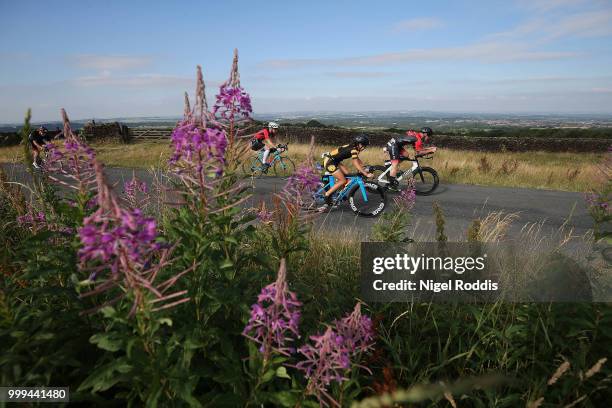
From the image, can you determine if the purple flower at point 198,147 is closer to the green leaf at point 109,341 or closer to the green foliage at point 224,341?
the green foliage at point 224,341

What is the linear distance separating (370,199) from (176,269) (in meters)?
8.26

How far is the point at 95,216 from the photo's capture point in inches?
51.4

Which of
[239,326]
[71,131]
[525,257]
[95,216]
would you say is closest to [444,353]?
[239,326]

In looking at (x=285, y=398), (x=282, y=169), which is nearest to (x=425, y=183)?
(x=282, y=169)

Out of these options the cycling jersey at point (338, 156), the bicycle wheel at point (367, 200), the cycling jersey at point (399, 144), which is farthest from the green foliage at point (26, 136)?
the cycling jersey at point (399, 144)

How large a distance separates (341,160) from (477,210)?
402 cm

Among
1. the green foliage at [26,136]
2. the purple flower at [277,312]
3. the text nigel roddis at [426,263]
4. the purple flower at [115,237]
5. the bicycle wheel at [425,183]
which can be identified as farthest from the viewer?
the bicycle wheel at [425,183]

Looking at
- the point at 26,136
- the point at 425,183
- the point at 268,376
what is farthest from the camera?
the point at 425,183

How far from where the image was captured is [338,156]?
8.56 metres

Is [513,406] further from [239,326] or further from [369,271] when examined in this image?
[239,326]

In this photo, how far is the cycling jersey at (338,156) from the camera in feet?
27.6

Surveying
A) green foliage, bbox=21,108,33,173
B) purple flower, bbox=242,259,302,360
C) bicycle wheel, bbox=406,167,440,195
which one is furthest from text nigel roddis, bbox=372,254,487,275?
bicycle wheel, bbox=406,167,440,195

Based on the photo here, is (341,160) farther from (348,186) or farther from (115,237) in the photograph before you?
(115,237)

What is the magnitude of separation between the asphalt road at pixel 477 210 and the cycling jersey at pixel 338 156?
1199mm
